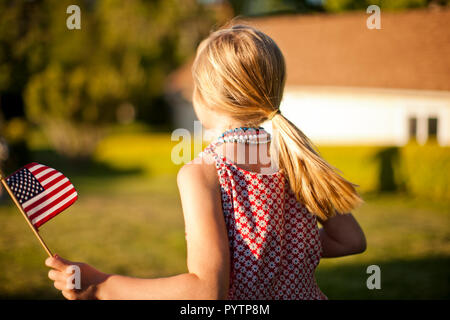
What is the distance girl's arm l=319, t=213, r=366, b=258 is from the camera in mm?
1880

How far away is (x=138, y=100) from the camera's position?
1930 centimetres

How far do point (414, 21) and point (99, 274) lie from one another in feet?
53.3

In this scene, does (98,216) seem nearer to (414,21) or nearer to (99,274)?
(99,274)

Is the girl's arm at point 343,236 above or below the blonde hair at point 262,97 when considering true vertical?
below

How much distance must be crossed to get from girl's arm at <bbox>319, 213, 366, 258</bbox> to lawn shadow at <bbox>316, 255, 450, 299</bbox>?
127 inches

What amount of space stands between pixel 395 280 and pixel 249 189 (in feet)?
15.0

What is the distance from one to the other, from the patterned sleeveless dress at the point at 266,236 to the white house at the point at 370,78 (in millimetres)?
12429

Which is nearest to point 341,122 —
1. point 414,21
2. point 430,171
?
point 414,21

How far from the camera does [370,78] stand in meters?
14.9

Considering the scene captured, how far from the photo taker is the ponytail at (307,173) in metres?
1.66

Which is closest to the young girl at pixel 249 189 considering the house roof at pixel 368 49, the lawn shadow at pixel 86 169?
the house roof at pixel 368 49

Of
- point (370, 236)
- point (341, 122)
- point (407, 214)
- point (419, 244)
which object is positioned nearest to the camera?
point (419, 244)

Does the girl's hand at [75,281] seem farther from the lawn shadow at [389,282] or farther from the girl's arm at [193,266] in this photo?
the lawn shadow at [389,282]

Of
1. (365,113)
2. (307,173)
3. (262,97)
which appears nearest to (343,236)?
(307,173)
